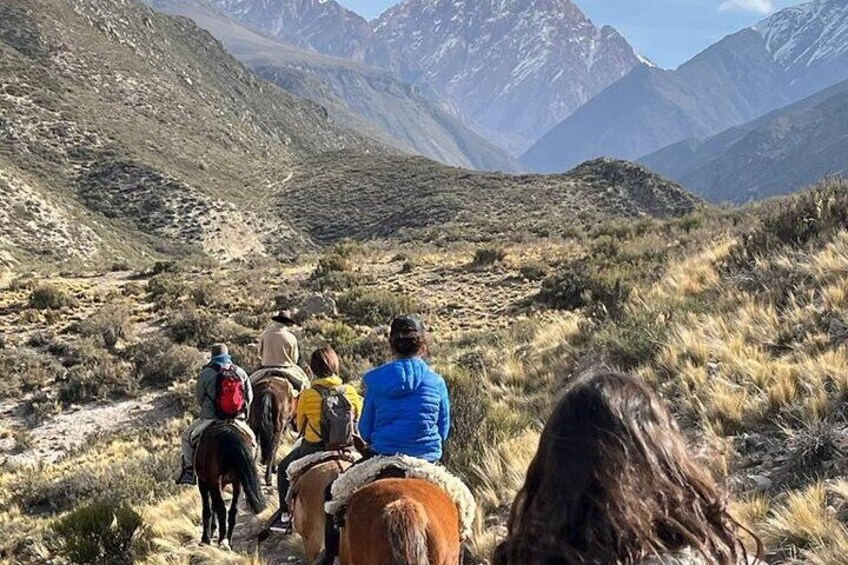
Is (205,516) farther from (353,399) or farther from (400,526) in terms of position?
(400,526)

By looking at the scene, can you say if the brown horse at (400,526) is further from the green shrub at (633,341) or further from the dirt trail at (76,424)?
the dirt trail at (76,424)

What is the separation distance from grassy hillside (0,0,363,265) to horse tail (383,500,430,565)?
40.2 meters

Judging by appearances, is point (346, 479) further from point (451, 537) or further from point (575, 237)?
point (575, 237)

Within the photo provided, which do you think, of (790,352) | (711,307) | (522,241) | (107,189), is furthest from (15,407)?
(107,189)

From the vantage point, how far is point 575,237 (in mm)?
34312


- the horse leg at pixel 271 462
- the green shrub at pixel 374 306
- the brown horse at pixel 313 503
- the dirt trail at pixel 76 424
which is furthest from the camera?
the green shrub at pixel 374 306

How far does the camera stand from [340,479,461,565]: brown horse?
4.47 m

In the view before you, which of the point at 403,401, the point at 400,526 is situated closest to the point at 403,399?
the point at 403,401

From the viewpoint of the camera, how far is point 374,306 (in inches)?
830

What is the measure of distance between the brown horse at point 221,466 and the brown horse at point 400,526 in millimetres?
2615

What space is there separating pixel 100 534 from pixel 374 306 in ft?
44.8

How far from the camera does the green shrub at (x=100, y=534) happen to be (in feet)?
24.9

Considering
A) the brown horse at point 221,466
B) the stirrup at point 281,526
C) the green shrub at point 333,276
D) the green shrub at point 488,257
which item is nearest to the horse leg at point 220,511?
the brown horse at point 221,466

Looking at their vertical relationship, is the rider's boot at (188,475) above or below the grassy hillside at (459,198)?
below
